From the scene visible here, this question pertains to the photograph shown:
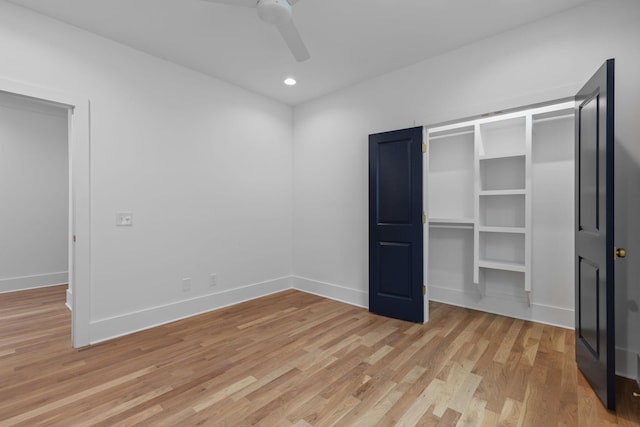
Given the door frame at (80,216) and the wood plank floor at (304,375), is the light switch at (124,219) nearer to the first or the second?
the door frame at (80,216)

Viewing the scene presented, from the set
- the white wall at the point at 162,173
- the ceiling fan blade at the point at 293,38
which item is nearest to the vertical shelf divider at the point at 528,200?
the ceiling fan blade at the point at 293,38

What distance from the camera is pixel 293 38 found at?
224 centimetres

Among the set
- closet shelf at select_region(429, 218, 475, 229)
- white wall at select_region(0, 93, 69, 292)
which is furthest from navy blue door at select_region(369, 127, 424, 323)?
white wall at select_region(0, 93, 69, 292)

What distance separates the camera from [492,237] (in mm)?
3543

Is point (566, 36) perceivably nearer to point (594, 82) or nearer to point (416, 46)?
point (594, 82)

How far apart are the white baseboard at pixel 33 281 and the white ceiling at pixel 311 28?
413 cm

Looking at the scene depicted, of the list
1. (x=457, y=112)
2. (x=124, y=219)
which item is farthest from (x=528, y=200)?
(x=124, y=219)

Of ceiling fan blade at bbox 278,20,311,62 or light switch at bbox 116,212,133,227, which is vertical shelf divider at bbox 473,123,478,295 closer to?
ceiling fan blade at bbox 278,20,311,62

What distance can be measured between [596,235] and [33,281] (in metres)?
6.99

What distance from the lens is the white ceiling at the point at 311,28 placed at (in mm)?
2393

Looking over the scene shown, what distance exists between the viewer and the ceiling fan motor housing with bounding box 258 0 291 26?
1.83 metres

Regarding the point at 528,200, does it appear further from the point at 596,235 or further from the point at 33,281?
the point at 33,281

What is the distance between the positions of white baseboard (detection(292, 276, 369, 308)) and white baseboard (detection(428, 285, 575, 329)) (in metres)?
0.97

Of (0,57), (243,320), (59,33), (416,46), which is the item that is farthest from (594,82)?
(0,57)
